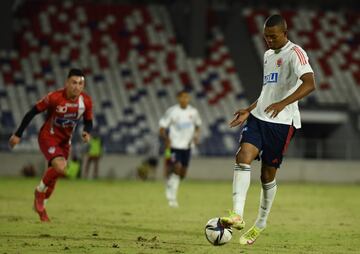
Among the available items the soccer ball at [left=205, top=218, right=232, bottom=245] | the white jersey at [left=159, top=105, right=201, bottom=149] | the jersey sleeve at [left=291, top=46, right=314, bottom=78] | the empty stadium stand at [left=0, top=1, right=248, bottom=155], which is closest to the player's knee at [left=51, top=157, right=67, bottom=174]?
the soccer ball at [left=205, top=218, right=232, bottom=245]

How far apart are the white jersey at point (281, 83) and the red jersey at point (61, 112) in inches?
141

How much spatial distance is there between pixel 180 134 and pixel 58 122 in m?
5.92

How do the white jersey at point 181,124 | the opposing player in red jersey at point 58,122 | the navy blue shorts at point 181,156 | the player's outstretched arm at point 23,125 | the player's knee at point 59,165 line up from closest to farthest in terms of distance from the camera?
the player's outstretched arm at point 23,125, the player's knee at point 59,165, the opposing player in red jersey at point 58,122, the navy blue shorts at point 181,156, the white jersey at point 181,124

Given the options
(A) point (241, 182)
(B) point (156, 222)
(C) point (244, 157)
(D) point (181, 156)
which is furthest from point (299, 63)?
(D) point (181, 156)

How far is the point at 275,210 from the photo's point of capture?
16.2 meters

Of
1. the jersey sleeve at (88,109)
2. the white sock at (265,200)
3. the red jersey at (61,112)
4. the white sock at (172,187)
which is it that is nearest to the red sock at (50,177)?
the red jersey at (61,112)

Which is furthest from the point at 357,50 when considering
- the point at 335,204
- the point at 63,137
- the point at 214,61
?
the point at 63,137

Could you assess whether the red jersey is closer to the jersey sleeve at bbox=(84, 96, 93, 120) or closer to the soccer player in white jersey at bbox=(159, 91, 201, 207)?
the jersey sleeve at bbox=(84, 96, 93, 120)

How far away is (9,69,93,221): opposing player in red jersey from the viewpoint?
12.1 meters

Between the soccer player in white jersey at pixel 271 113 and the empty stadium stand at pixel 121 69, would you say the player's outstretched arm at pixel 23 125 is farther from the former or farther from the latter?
the empty stadium stand at pixel 121 69

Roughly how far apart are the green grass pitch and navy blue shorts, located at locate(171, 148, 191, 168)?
88 centimetres

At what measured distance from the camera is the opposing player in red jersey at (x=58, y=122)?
1208cm

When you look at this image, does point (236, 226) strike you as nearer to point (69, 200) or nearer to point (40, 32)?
point (69, 200)

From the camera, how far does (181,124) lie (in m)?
18.1
